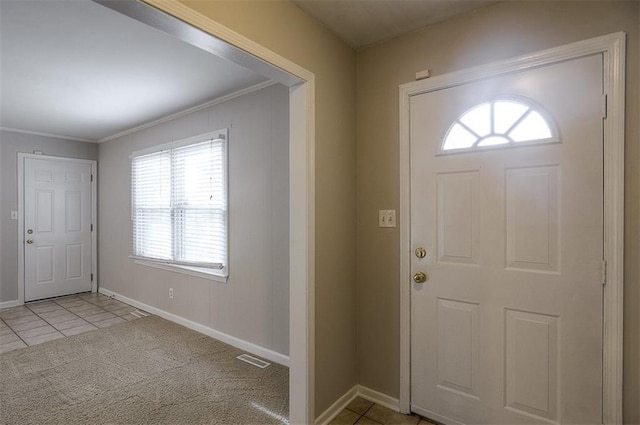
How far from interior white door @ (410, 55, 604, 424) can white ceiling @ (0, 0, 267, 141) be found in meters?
1.82

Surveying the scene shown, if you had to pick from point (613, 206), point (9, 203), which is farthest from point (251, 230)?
point (9, 203)

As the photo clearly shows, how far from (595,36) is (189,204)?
3480 mm

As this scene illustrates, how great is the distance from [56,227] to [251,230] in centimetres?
394

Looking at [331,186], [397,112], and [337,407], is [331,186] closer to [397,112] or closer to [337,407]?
[397,112]

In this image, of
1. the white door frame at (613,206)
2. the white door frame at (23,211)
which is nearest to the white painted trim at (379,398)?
the white door frame at (613,206)

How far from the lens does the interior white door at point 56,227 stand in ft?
15.4

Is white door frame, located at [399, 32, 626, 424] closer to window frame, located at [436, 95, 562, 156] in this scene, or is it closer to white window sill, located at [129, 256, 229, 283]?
window frame, located at [436, 95, 562, 156]

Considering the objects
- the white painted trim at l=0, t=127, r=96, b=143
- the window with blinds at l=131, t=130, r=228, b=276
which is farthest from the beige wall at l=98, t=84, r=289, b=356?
the white painted trim at l=0, t=127, r=96, b=143

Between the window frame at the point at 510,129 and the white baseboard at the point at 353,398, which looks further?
the white baseboard at the point at 353,398

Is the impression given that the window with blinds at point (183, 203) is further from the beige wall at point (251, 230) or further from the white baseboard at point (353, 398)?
the white baseboard at point (353, 398)

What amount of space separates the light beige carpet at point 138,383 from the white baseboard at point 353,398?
0.92 feet

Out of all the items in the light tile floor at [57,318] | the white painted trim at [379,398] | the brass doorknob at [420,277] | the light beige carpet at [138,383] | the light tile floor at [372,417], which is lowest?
the light tile floor at [57,318]

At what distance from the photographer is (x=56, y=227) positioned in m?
4.93

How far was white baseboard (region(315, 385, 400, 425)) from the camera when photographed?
2.00 m
